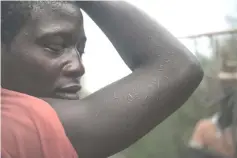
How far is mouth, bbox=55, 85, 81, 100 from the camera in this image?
473 millimetres

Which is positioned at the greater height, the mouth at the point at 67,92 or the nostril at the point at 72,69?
the nostril at the point at 72,69

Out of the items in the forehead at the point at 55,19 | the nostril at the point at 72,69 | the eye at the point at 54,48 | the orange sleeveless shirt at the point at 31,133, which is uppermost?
the forehead at the point at 55,19

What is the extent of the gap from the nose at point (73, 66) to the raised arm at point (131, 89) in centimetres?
3

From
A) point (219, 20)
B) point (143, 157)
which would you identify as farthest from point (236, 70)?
A: point (143, 157)

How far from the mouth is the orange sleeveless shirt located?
33 mm

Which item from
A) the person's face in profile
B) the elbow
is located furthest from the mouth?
the elbow

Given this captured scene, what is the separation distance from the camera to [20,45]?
0.46 m

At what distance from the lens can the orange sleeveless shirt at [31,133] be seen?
428 mm

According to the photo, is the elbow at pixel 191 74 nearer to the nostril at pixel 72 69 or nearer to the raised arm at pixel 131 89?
the raised arm at pixel 131 89

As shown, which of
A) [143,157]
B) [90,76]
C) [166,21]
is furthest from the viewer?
[143,157]

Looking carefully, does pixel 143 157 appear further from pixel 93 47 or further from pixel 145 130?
pixel 145 130

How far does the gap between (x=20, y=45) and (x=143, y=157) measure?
618mm

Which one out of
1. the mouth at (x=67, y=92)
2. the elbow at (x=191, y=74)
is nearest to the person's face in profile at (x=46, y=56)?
the mouth at (x=67, y=92)

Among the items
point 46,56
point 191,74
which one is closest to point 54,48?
point 46,56
